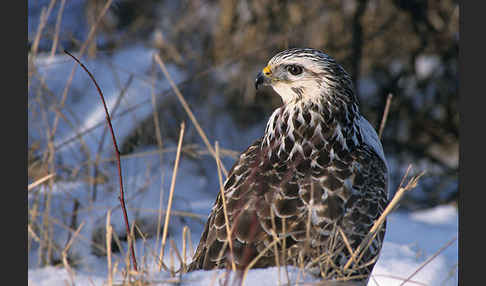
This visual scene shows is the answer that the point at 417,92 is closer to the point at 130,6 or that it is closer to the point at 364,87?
the point at 364,87

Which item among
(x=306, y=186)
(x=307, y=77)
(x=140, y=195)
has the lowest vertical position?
(x=140, y=195)

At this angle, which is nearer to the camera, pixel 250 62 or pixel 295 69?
pixel 295 69

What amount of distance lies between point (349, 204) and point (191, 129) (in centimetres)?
330

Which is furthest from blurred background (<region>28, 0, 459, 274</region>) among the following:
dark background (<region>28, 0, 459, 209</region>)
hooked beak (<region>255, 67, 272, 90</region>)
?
hooked beak (<region>255, 67, 272, 90</region>)

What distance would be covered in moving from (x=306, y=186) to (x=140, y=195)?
233 cm

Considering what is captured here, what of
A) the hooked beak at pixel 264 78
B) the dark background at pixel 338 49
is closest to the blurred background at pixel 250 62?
the dark background at pixel 338 49

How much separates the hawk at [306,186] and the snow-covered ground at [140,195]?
0.19 meters

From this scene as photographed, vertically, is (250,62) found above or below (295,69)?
below

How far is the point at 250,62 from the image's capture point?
6.20 m

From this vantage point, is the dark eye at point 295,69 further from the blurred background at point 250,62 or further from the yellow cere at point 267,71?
the blurred background at point 250,62

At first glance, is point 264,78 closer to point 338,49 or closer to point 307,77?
point 307,77

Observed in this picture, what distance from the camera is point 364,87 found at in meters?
6.72

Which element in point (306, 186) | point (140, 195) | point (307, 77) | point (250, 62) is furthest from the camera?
point (250, 62)

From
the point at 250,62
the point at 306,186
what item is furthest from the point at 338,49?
the point at 306,186
